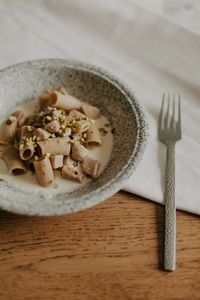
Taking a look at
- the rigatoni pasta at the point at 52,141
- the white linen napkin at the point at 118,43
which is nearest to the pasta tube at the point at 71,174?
the rigatoni pasta at the point at 52,141

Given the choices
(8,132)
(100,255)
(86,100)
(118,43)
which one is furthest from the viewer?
(118,43)

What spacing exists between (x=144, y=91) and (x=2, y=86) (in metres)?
0.41

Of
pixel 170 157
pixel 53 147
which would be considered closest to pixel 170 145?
pixel 170 157

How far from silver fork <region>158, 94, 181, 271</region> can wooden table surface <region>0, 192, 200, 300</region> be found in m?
0.02

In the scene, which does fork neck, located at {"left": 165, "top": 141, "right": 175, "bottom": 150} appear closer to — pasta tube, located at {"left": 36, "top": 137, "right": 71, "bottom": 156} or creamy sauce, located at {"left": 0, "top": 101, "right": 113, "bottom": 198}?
creamy sauce, located at {"left": 0, "top": 101, "right": 113, "bottom": 198}

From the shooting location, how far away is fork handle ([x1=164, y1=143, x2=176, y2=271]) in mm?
1030

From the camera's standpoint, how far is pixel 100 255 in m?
1.04

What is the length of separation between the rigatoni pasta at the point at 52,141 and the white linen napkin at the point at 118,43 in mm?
213

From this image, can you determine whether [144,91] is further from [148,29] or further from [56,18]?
[56,18]

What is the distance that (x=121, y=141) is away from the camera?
3.86 feet

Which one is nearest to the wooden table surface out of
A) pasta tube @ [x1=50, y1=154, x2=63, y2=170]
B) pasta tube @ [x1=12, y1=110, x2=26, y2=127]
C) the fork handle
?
the fork handle

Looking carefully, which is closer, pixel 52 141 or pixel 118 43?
pixel 52 141

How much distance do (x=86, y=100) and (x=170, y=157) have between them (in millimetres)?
278

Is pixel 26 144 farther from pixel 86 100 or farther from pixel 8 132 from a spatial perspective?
pixel 86 100
